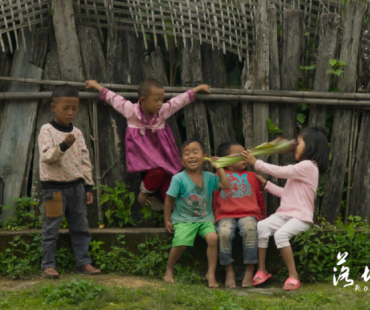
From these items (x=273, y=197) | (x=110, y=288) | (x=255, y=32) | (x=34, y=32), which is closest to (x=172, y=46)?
(x=255, y=32)

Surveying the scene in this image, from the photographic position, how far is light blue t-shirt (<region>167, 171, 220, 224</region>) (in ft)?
18.4

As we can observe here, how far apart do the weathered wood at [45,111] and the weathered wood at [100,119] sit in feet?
0.94

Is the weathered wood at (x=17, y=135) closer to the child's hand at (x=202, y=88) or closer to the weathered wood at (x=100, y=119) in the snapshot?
the weathered wood at (x=100, y=119)

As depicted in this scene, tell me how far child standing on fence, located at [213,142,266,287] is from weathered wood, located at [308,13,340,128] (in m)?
0.87

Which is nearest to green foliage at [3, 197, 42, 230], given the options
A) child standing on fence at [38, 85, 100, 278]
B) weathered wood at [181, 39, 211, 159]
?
child standing on fence at [38, 85, 100, 278]

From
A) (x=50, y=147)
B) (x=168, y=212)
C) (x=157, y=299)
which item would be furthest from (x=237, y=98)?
(x=157, y=299)

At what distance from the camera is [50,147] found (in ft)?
17.3

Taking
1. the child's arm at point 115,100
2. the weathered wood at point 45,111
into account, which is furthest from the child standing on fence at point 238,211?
the weathered wood at point 45,111

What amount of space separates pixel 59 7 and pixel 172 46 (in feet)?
3.92

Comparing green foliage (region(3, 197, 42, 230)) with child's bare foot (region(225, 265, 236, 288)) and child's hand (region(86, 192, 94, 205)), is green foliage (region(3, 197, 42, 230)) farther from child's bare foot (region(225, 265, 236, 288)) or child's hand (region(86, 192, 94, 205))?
child's bare foot (region(225, 265, 236, 288))

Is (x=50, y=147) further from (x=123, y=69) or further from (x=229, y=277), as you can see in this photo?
(x=229, y=277)

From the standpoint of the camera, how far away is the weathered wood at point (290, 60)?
6.04 m

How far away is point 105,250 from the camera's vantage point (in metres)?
5.71

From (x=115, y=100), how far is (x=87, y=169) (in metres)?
0.76
